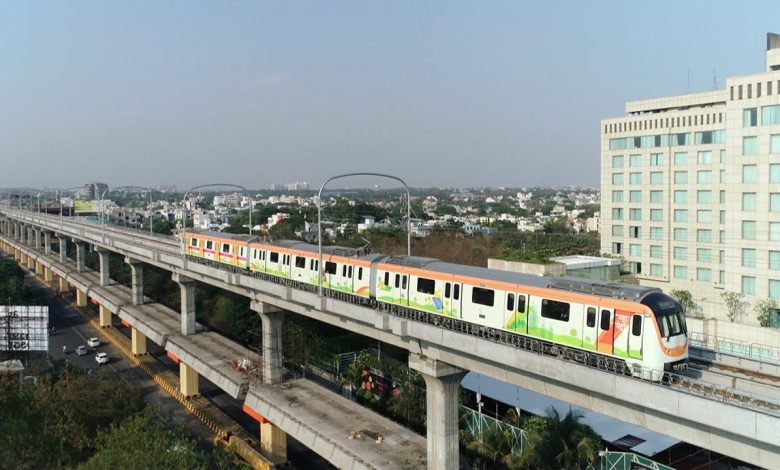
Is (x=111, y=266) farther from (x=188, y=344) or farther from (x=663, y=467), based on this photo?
(x=663, y=467)

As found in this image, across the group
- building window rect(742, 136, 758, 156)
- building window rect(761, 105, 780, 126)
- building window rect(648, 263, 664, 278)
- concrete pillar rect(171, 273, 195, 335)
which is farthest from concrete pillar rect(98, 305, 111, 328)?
building window rect(761, 105, 780, 126)

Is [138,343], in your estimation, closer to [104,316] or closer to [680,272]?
[104,316]

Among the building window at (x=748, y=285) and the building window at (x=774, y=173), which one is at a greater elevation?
the building window at (x=774, y=173)

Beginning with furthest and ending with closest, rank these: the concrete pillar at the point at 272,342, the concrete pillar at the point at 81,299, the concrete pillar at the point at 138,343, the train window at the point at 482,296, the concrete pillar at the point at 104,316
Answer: the concrete pillar at the point at 81,299 < the concrete pillar at the point at 104,316 < the concrete pillar at the point at 138,343 < the concrete pillar at the point at 272,342 < the train window at the point at 482,296

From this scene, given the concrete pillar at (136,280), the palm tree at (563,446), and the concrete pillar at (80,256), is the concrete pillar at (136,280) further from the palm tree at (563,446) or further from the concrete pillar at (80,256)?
the palm tree at (563,446)

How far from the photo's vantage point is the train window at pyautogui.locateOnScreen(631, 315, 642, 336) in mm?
19297

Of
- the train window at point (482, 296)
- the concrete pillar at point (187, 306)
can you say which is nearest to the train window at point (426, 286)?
the train window at point (482, 296)

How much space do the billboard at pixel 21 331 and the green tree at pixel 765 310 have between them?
49281 millimetres

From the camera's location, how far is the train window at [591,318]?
68.3ft

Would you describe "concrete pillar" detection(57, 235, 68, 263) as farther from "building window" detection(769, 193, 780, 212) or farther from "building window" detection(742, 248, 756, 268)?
"building window" detection(769, 193, 780, 212)

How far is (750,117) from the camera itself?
42062 mm

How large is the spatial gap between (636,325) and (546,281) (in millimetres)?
4426

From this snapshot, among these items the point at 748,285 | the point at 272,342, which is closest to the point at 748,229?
the point at 748,285

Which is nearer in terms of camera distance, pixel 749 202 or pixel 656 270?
pixel 749 202
